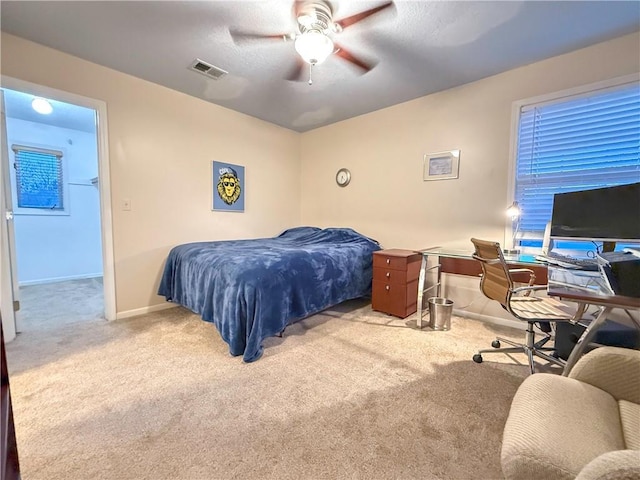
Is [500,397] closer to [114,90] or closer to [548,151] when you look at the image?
[548,151]

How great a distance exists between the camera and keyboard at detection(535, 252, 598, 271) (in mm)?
1781

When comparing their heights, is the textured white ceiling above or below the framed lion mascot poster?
above

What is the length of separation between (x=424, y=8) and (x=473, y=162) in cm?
153

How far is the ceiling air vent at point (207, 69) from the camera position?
246 centimetres

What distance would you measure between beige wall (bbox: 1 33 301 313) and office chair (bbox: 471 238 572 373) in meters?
2.92

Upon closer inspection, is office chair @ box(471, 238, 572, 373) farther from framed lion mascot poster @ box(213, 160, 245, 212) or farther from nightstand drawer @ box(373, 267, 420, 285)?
framed lion mascot poster @ box(213, 160, 245, 212)

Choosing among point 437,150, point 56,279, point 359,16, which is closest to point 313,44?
point 359,16

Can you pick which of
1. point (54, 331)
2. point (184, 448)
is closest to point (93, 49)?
point (54, 331)

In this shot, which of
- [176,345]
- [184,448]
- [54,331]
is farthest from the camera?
[54,331]

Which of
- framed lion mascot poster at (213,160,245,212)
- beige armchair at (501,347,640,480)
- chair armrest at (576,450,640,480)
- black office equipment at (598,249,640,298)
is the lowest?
beige armchair at (501,347,640,480)

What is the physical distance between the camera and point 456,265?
2918 millimetres

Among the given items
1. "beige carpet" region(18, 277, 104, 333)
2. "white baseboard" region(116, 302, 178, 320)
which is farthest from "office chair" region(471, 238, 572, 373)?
"beige carpet" region(18, 277, 104, 333)

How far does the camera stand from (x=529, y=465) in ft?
2.22

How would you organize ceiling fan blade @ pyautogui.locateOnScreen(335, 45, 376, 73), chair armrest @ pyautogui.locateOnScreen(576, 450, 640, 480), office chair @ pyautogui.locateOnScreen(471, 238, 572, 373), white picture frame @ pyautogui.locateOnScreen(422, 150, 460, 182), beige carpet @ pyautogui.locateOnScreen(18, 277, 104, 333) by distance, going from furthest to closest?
white picture frame @ pyautogui.locateOnScreen(422, 150, 460, 182) < beige carpet @ pyautogui.locateOnScreen(18, 277, 104, 333) < ceiling fan blade @ pyautogui.locateOnScreen(335, 45, 376, 73) < office chair @ pyautogui.locateOnScreen(471, 238, 572, 373) < chair armrest @ pyautogui.locateOnScreen(576, 450, 640, 480)
